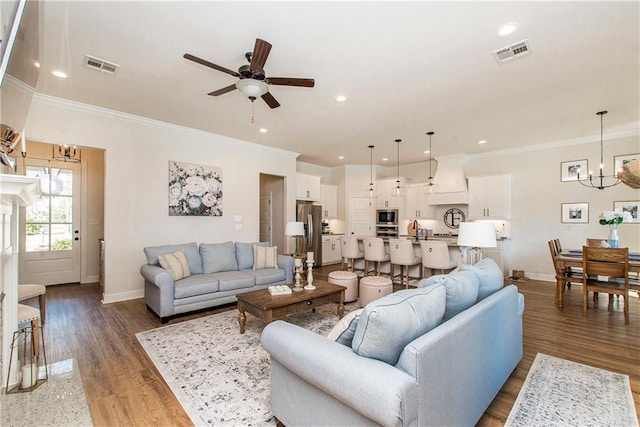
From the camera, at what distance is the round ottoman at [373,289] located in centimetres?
403

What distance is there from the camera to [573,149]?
5789mm

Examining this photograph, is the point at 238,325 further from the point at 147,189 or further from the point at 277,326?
the point at 147,189

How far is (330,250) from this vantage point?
26.4 feet

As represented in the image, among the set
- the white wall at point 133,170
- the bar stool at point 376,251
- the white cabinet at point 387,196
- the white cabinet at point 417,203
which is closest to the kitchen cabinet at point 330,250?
the white cabinet at point 387,196

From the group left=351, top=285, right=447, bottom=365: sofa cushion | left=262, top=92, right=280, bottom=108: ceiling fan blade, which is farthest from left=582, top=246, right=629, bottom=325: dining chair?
left=262, top=92, right=280, bottom=108: ceiling fan blade

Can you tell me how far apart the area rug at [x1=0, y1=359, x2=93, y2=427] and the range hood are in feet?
23.3

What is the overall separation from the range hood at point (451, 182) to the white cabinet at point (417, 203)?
301mm

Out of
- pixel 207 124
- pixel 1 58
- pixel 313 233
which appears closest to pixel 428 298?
pixel 1 58

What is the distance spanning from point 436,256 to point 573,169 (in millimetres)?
3644

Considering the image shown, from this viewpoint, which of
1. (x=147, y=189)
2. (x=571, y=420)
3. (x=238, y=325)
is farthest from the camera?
(x=147, y=189)

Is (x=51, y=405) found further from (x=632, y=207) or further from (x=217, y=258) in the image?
(x=632, y=207)

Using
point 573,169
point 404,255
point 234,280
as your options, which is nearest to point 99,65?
point 234,280

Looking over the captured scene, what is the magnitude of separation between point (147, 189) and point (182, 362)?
316 centimetres

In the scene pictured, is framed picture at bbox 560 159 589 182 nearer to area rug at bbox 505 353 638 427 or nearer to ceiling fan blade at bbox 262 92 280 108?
area rug at bbox 505 353 638 427
